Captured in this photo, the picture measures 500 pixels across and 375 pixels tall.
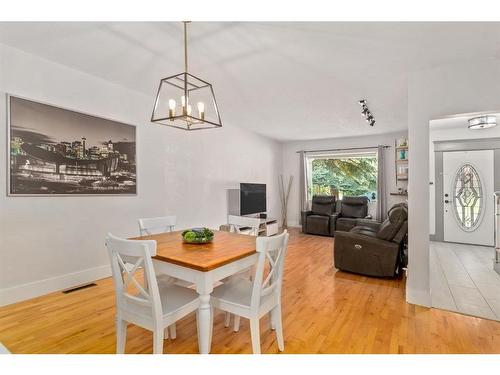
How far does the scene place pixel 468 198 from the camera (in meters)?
5.29

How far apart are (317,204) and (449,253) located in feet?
9.26

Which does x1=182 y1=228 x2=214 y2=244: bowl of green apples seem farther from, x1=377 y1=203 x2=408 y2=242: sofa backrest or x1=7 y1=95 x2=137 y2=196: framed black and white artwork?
x1=377 y1=203 x2=408 y2=242: sofa backrest

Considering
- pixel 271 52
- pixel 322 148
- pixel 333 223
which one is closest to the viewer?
pixel 271 52

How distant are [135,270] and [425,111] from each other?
2999mm

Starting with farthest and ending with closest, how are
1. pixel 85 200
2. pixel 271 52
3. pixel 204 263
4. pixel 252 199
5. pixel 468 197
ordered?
1. pixel 252 199
2. pixel 468 197
3. pixel 85 200
4. pixel 271 52
5. pixel 204 263

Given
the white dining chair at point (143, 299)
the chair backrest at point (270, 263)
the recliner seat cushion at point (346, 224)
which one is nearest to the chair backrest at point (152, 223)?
the white dining chair at point (143, 299)

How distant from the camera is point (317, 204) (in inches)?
263

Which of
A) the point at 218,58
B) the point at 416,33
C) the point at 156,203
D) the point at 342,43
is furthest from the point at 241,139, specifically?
the point at 416,33

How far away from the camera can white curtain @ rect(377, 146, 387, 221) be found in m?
6.29

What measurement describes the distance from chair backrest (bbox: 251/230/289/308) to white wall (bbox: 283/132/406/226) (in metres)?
5.51

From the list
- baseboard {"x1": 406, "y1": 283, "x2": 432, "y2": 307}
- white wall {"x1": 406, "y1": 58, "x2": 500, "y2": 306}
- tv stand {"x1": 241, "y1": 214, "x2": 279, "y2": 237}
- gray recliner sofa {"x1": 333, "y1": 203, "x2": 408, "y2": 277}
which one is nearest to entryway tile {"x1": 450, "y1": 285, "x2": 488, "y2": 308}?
baseboard {"x1": 406, "y1": 283, "x2": 432, "y2": 307}

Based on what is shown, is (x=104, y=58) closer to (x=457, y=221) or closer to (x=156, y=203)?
(x=156, y=203)

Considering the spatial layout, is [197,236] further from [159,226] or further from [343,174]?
[343,174]

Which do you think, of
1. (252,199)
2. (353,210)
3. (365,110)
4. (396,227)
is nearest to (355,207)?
(353,210)
